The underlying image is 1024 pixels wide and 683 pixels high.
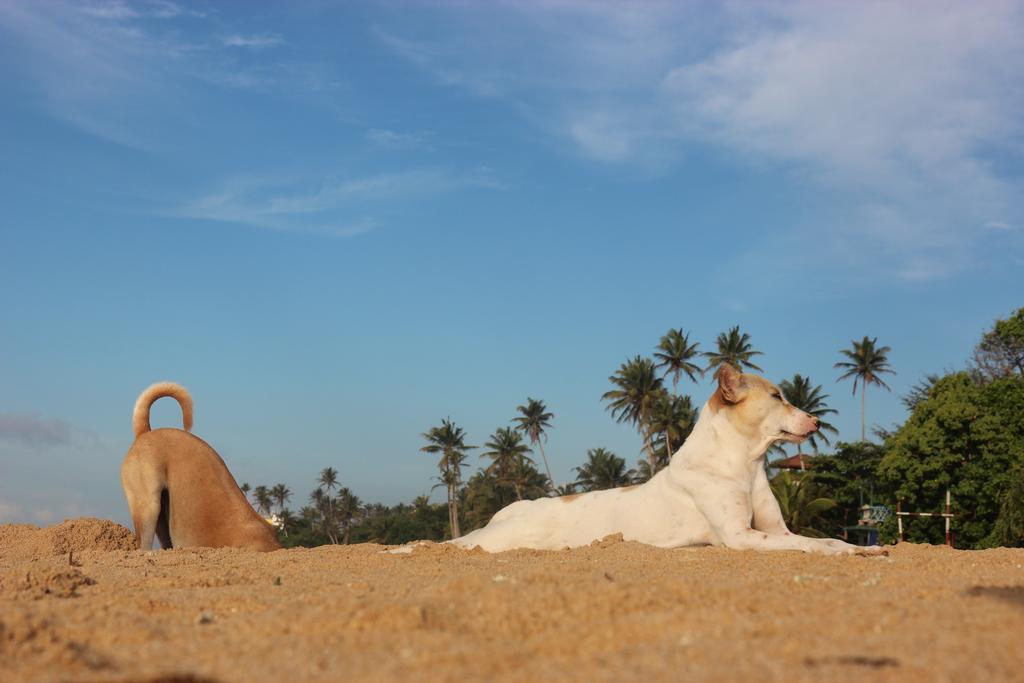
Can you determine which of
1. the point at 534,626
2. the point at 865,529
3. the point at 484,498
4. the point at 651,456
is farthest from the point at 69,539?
the point at 484,498

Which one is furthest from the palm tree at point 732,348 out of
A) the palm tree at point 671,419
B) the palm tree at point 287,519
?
the palm tree at point 287,519

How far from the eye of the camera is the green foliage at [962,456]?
38250mm

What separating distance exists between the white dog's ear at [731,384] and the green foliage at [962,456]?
3356 cm

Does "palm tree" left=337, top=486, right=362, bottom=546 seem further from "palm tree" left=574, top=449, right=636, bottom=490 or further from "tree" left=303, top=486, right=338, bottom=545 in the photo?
"palm tree" left=574, top=449, right=636, bottom=490

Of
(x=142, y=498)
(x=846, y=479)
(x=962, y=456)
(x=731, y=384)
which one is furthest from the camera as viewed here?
(x=846, y=479)

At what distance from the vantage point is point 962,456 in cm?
3969

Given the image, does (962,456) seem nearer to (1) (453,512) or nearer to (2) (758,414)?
(2) (758,414)

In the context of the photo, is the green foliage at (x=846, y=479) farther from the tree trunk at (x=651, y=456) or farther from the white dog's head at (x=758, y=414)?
the white dog's head at (x=758, y=414)

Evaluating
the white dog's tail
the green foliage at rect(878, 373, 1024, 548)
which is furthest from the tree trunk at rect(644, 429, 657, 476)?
the white dog's tail

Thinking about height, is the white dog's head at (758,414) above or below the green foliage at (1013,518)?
above

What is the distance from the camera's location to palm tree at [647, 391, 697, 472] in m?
82.3

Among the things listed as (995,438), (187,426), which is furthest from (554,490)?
(187,426)

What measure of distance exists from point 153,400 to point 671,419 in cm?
7360

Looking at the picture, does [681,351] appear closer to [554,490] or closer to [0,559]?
[554,490]
